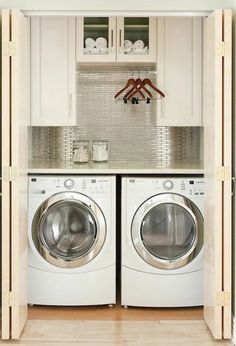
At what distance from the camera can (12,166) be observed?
3.58m

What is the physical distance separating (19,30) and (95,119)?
5.68 ft

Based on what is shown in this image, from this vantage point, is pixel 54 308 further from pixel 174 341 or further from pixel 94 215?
pixel 174 341

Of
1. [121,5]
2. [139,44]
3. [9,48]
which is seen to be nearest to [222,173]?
[121,5]

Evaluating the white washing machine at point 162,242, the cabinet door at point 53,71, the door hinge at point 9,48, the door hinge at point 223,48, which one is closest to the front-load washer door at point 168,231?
the white washing machine at point 162,242

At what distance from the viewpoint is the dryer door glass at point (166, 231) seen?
14.2 ft

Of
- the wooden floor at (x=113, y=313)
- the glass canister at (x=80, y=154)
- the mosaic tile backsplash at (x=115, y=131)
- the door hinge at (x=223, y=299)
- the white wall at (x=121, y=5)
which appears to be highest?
the white wall at (x=121, y=5)

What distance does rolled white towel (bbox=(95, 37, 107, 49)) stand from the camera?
15.5 ft

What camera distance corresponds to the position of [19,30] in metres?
3.56

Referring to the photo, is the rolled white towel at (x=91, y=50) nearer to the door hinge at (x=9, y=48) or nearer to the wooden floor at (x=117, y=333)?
the door hinge at (x=9, y=48)

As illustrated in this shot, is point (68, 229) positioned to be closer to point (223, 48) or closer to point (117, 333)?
point (117, 333)

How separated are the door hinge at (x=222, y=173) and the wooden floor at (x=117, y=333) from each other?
1.04 metres

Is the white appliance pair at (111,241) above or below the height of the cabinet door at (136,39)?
below

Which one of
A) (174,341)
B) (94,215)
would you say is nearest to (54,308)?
(94,215)

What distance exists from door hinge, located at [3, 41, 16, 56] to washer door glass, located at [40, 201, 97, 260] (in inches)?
49.4
